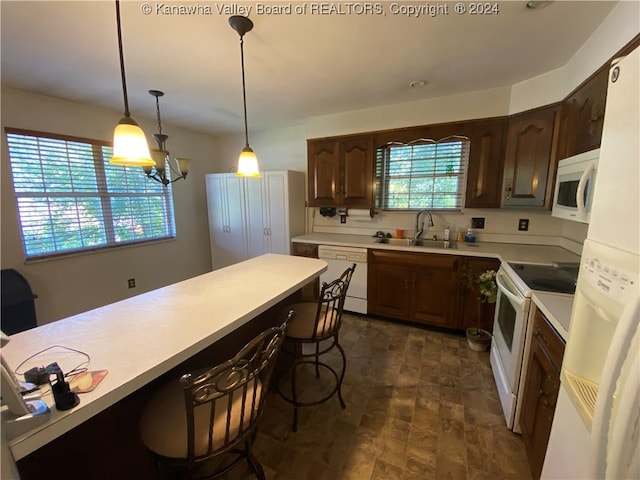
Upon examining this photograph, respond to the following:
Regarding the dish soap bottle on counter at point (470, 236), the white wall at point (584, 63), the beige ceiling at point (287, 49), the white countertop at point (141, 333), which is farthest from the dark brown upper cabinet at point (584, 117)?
the white countertop at point (141, 333)

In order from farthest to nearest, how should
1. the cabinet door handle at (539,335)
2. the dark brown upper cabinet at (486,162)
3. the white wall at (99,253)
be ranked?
the dark brown upper cabinet at (486,162)
the white wall at (99,253)
the cabinet door handle at (539,335)

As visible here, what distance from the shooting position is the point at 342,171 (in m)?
3.33

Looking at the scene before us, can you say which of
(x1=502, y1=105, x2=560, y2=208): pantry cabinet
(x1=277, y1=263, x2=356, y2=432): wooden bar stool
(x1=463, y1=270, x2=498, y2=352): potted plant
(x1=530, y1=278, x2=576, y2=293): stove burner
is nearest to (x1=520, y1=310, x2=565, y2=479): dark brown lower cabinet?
(x1=530, y1=278, x2=576, y2=293): stove burner

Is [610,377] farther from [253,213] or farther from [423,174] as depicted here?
[253,213]

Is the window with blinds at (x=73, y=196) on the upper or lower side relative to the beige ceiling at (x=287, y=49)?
lower

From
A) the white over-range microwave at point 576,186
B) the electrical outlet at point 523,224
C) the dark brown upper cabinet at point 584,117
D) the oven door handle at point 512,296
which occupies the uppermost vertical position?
the dark brown upper cabinet at point 584,117

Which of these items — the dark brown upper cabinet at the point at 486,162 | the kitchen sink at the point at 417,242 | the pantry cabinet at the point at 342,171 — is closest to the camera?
the dark brown upper cabinet at the point at 486,162

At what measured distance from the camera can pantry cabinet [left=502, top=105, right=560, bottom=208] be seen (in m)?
2.28

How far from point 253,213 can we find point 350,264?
1.59m

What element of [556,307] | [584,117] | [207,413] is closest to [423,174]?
[584,117]

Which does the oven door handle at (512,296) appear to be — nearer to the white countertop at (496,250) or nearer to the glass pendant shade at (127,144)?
the white countertop at (496,250)

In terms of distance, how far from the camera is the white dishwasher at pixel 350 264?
311 centimetres

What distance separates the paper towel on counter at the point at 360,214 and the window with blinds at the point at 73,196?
2.71 meters

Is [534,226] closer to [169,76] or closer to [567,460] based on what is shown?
[567,460]
